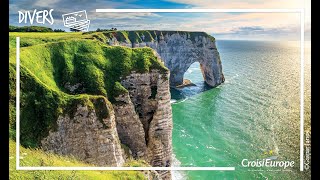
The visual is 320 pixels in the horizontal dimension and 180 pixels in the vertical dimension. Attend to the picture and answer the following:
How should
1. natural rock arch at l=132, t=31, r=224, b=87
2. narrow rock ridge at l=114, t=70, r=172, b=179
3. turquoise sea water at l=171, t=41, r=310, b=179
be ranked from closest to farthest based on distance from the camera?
narrow rock ridge at l=114, t=70, r=172, b=179 < turquoise sea water at l=171, t=41, r=310, b=179 < natural rock arch at l=132, t=31, r=224, b=87

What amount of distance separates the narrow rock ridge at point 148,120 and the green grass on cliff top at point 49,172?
6212 mm

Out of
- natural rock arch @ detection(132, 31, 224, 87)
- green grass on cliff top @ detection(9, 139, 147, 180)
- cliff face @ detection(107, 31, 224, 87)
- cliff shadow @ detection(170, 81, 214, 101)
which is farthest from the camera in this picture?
natural rock arch @ detection(132, 31, 224, 87)

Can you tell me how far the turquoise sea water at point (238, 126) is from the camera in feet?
125

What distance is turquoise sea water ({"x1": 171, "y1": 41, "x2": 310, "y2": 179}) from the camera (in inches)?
1501

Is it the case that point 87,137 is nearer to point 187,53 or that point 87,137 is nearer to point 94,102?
point 94,102

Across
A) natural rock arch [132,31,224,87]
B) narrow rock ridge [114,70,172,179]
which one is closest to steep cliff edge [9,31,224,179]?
narrow rock ridge [114,70,172,179]

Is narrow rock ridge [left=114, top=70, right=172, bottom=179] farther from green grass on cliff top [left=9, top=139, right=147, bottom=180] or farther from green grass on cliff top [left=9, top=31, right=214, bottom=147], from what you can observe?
green grass on cliff top [left=9, top=139, right=147, bottom=180]

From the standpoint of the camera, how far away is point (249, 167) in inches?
1550

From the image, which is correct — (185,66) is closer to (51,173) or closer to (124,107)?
(124,107)

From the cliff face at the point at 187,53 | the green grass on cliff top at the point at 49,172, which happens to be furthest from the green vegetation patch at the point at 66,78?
the cliff face at the point at 187,53

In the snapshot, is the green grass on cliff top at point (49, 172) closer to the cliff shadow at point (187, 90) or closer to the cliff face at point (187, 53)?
the cliff shadow at point (187, 90)

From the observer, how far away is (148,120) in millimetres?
27906

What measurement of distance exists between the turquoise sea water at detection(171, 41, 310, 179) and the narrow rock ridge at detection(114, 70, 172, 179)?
8.15 metres

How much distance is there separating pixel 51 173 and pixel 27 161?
5.44 feet
